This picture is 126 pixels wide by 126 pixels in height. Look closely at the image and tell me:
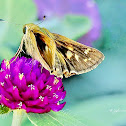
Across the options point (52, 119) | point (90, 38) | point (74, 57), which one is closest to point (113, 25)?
point (90, 38)

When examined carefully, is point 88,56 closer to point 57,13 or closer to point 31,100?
point 31,100

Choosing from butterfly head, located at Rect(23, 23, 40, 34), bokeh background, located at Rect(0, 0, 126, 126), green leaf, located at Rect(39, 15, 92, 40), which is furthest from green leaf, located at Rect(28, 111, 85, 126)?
green leaf, located at Rect(39, 15, 92, 40)

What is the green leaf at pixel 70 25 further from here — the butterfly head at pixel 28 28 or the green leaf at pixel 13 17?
the butterfly head at pixel 28 28

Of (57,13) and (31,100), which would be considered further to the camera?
(57,13)

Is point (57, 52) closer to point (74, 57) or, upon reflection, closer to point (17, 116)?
point (74, 57)

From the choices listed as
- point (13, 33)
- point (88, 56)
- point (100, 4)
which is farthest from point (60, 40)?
point (100, 4)

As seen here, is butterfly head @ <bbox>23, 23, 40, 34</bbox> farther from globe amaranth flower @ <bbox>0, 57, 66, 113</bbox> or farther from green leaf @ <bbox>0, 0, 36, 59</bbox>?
green leaf @ <bbox>0, 0, 36, 59</bbox>
